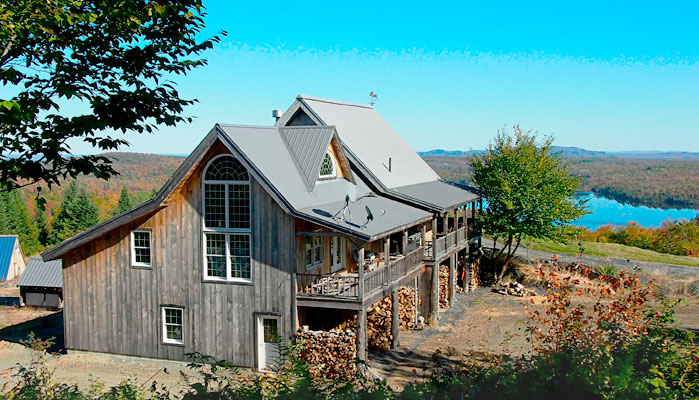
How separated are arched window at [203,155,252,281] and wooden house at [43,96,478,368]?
31mm

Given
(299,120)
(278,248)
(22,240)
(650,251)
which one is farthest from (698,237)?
(22,240)

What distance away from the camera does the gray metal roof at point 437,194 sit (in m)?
24.9

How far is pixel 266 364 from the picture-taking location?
18.5m

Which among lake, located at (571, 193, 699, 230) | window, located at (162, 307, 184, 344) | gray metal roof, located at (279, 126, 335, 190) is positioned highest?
gray metal roof, located at (279, 126, 335, 190)

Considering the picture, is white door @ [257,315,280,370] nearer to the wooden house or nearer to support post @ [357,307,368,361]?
the wooden house

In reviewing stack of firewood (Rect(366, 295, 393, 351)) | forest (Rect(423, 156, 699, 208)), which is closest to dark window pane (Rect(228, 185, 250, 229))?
stack of firewood (Rect(366, 295, 393, 351))

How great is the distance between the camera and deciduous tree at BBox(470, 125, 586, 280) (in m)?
30.7

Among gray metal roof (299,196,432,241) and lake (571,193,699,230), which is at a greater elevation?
gray metal roof (299,196,432,241)

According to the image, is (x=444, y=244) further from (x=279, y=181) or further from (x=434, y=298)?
(x=279, y=181)

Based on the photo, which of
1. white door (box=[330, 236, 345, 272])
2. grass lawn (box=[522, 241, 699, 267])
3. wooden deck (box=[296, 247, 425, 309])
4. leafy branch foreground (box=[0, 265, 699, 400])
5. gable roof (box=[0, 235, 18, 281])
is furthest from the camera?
gable roof (box=[0, 235, 18, 281])

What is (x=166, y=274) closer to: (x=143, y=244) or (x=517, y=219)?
(x=143, y=244)

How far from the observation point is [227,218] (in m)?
18.6

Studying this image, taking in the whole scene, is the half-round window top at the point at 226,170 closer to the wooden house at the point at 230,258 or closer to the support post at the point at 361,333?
the wooden house at the point at 230,258

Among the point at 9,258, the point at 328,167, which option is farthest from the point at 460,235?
the point at 9,258
